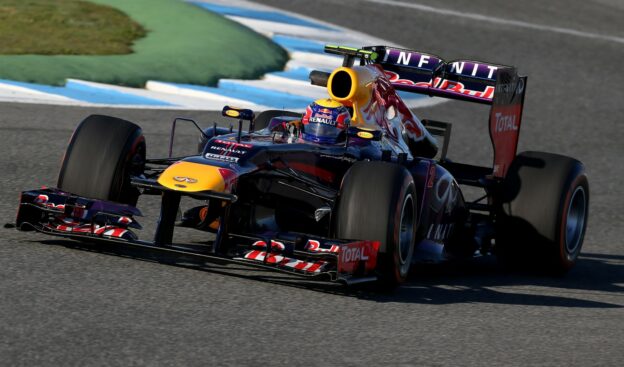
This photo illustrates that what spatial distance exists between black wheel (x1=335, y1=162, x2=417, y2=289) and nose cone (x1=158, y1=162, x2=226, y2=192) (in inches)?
27.3

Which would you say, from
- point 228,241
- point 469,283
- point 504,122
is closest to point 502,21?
point 504,122

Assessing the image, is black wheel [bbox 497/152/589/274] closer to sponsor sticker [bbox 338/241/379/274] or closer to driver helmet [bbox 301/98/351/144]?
driver helmet [bbox 301/98/351/144]

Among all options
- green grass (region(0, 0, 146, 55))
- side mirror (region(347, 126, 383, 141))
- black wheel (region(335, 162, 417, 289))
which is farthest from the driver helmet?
green grass (region(0, 0, 146, 55))

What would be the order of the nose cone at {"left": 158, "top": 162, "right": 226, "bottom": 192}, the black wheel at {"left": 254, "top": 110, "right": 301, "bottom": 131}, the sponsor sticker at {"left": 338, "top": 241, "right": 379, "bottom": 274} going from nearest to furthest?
1. the sponsor sticker at {"left": 338, "top": 241, "right": 379, "bottom": 274}
2. the nose cone at {"left": 158, "top": 162, "right": 226, "bottom": 192}
3. the black wheel at {"left": 254, "top": 110, "right": 301, "bottom": 131}

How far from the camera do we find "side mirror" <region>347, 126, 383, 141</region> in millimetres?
7176

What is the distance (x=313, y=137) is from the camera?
758 cm

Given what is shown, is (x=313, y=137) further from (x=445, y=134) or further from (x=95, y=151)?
(x=445, y=134)

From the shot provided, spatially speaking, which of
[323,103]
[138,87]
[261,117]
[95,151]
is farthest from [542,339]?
Result: [138,87]

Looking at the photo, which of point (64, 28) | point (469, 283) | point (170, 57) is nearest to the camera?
point (469, 283)

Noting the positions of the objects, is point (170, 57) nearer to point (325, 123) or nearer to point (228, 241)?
point (325, 123)

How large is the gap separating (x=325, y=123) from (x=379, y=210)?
1053mm

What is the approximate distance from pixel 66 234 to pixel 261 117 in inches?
97.3

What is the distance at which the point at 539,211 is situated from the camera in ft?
26.8

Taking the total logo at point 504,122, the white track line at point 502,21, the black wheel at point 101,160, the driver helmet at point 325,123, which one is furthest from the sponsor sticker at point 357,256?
the white track line at point 502,21
